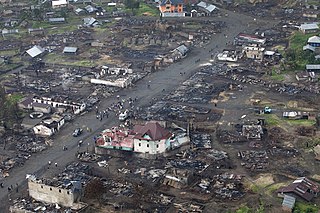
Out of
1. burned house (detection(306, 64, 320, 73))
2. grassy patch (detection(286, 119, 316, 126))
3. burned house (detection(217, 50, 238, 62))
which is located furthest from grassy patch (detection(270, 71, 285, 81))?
grassy patch (detection(286, 119, 316, 126))

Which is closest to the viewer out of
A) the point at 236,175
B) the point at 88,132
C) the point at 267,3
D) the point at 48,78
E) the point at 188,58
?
the point at 236,175

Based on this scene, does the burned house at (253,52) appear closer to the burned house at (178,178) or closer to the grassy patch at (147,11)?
the grassy patch at (147,11)

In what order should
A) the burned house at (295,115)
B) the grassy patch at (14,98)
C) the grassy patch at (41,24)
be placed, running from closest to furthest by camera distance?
the burned house at (295,115), the grassy patch at (14,98), the grassy patch at (41,24)

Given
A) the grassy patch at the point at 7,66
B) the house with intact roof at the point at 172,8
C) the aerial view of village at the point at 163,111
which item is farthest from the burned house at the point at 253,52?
the grassy patch at the point at 7,66

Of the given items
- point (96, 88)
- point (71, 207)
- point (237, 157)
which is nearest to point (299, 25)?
point (96, 88)

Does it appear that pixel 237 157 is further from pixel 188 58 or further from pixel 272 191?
pixel 188 58

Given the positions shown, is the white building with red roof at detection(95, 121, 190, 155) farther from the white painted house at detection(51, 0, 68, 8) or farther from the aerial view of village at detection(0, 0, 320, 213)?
the white painted house at detection(51, 0, 68, 8)
